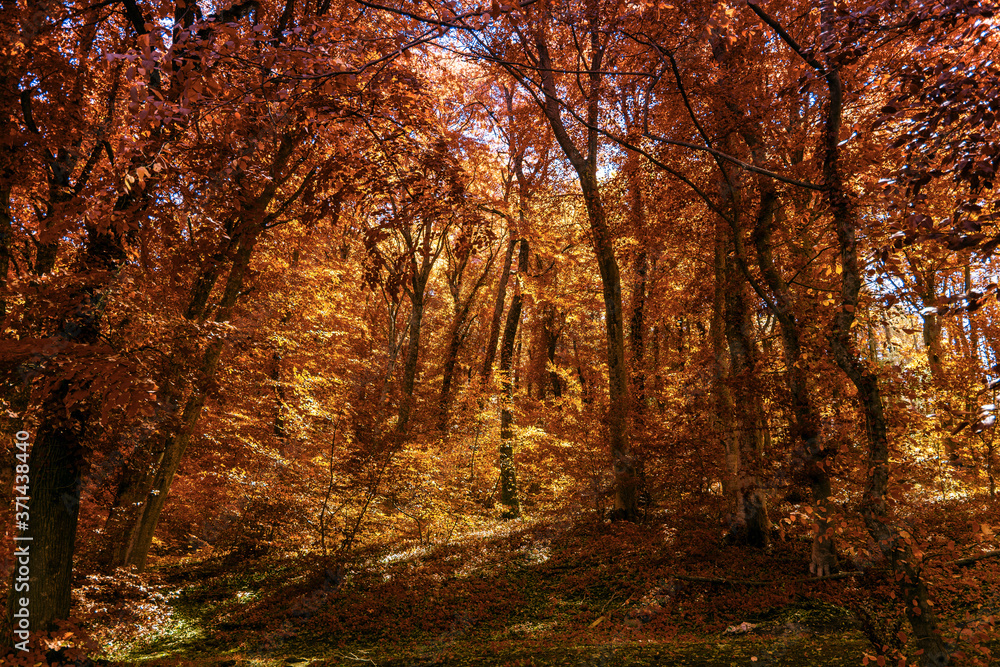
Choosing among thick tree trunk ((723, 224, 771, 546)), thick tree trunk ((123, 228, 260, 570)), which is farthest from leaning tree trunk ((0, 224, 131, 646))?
thick tree trunk ((723, 224, 771, 546))

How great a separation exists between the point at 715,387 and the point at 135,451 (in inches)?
345

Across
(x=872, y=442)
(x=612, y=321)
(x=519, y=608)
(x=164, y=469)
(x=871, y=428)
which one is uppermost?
(x=612, y=321)

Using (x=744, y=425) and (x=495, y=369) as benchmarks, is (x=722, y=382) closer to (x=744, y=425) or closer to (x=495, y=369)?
(x=744, y=425)

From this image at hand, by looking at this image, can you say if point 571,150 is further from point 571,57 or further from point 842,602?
point 842,602

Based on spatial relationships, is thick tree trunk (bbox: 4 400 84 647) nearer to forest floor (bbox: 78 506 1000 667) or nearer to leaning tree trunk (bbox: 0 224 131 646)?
leaning tree trunk (bbox: 0 224 131 646)

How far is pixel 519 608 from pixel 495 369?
704cm

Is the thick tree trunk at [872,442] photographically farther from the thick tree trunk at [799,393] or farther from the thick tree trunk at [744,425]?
the thick tree trunk at [744,425]

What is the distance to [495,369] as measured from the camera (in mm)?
14383

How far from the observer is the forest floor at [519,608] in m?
5.79

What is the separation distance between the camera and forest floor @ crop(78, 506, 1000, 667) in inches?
228

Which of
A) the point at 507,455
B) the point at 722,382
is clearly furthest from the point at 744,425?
the point at 507,455

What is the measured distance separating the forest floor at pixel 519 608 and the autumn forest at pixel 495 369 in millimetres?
70

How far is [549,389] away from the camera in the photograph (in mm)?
22203

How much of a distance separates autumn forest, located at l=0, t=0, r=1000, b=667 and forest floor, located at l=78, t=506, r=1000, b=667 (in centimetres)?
7
